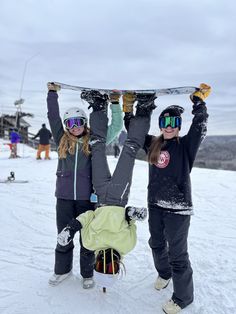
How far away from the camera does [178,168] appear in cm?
314

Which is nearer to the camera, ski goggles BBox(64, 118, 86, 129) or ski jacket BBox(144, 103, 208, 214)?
ski jacket BBox(144, 103, 208, 214)

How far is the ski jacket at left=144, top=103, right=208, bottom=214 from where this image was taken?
10.1ft

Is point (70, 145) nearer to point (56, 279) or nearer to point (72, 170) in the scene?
point (72, 170)

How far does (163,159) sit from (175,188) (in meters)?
0.29

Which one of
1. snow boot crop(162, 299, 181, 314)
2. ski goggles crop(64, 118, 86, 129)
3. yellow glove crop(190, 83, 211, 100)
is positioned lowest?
snow boot crop(162, 299, 181, 314)

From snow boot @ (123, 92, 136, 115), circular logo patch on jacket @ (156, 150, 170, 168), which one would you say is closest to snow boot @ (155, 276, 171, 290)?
circular logo patch on jacket @ (156, 150, 170, 168)

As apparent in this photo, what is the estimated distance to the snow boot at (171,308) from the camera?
3.01 m

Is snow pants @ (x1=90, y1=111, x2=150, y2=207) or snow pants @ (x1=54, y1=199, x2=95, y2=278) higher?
snow pants @ (x1=90, y1=111, x2=150, y2=207)

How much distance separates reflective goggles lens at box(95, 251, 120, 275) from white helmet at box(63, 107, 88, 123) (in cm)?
136

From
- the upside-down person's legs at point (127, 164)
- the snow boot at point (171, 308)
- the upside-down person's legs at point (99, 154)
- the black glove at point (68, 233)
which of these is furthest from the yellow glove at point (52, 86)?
the snow boot at point (171, 308)

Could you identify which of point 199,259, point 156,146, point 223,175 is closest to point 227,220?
point 199,259

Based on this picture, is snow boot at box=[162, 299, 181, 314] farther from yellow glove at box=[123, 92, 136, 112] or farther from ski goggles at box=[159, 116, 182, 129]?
yellow glove at box=[123, 92, 136, 112]

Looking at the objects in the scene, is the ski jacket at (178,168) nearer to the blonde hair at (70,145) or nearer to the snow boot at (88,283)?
the blonde hair at (70,145)

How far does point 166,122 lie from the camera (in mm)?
3205
